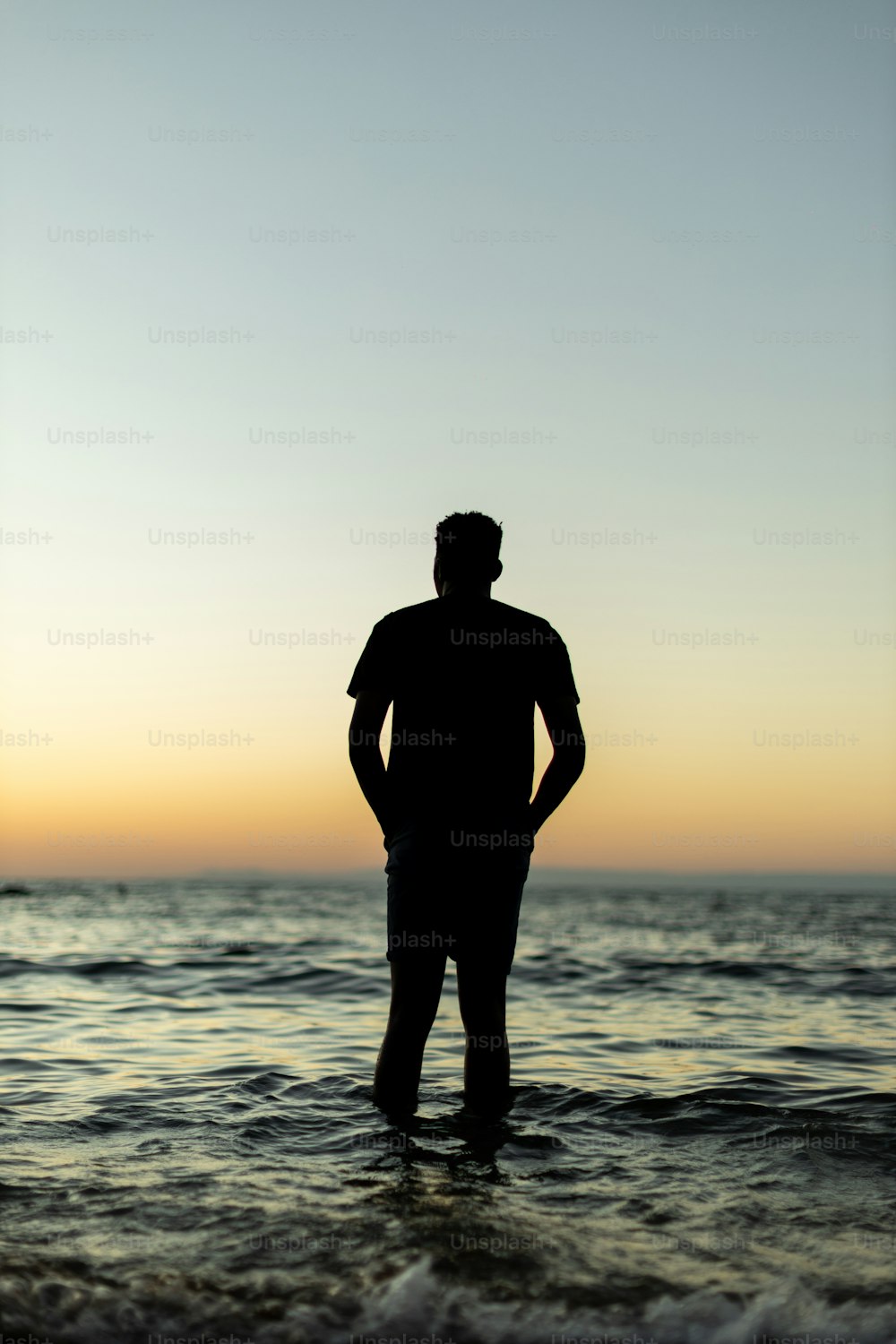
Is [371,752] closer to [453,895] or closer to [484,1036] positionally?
[453,895]

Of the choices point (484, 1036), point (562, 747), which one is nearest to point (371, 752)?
point (562, 747)

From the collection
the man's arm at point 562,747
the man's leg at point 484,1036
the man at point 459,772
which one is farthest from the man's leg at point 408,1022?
the man's arm at point 562,747

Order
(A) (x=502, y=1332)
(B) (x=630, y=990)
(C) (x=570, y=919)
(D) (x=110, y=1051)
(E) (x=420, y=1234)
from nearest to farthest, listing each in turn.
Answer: (A) (x=502, y=1332) → (E) (x=420, y=1234) → (D) (x=110, y=1051) → (B) (x=630, y=990) → (C) (x=570, y=919)

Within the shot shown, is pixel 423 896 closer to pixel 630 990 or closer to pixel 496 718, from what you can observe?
pixel 496 718

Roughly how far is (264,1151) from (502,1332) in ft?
7.06

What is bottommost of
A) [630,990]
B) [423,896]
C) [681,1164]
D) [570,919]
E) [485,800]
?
[570,919]

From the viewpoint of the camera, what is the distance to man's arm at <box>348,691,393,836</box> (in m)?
4.75

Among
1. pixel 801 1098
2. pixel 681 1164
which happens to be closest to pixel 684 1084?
pixel 801 1098

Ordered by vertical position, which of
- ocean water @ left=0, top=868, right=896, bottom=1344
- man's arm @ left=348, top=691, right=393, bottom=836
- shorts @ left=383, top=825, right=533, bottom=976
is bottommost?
ocean water @ left=0, top=868, right=896, bottom=1344

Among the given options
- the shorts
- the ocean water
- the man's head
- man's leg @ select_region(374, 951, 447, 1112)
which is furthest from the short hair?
the ocean water

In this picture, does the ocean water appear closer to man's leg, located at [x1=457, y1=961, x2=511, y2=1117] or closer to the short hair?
man's leg, located at [x1=457, y1=961, x2=511, y2=1117]

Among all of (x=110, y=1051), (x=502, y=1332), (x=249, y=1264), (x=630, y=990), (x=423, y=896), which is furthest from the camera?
(x=630, y=990)

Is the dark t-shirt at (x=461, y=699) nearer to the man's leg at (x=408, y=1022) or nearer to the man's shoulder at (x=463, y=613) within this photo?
the man's shoulder at (x=463, y=613)

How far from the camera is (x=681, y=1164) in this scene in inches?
184
